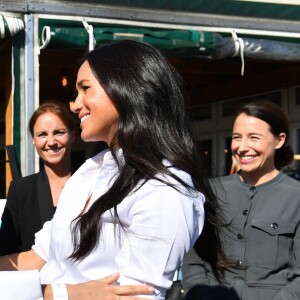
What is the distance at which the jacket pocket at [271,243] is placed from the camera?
3.26 meters

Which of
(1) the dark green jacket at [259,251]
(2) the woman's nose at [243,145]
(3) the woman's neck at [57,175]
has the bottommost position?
(1) the dark green jacket at [259,251]

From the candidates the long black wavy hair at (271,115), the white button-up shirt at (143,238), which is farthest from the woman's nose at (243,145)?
the white button-up shirt at (143,238)

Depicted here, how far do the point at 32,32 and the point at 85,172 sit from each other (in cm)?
286

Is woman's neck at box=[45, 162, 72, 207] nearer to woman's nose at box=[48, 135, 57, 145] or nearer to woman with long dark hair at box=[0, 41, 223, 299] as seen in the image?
woman's nose at box=[48, 135, 57, 145]

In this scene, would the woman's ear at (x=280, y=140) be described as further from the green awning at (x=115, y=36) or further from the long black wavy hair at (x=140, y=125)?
the green awning at (x=115, y=36)

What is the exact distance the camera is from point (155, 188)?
5.85 feet

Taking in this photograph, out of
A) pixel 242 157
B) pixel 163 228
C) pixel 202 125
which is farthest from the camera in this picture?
pixel 202 125

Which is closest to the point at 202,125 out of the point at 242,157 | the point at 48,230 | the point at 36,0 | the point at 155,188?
the point at 36,0

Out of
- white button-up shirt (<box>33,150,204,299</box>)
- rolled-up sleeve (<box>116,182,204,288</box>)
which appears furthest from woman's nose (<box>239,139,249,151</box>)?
rolled-up sleeve (<box>116,182,204,288</box>)

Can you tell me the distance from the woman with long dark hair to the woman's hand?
0.8 inches

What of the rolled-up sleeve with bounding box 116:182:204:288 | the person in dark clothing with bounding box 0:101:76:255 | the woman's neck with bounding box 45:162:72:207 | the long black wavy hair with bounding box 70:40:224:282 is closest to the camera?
the rolled-up sleeve with bounding box 116:182:204:288

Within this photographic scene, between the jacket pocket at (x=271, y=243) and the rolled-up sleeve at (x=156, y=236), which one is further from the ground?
the rolled-up sleeve at (x=156, y=236)

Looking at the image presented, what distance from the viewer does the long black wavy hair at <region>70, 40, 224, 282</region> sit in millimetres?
1853

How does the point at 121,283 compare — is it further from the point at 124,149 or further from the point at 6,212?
the point at 6,212
